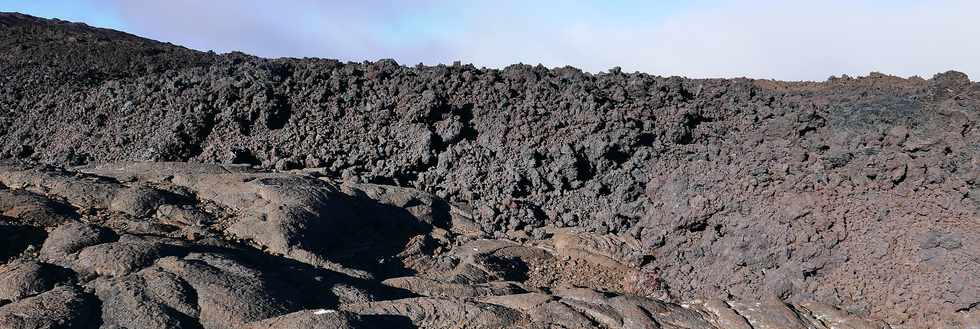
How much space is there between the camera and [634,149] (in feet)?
21.9

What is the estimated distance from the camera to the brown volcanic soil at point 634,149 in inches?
211

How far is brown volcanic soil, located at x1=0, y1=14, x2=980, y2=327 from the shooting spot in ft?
17.6

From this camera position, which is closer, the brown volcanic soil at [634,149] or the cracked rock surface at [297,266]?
the cracked rock surface at [297,266]

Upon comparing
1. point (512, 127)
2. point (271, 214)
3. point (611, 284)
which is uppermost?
point (512, 127)

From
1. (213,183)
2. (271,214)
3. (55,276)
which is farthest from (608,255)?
(55,276)

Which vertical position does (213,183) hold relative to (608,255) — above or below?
above

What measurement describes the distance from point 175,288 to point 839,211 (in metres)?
4.31

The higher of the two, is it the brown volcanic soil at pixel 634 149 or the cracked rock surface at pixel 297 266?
the brown volcanic soil at pixel 634 149

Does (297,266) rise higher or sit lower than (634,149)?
lower

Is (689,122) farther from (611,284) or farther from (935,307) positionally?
(935,307)

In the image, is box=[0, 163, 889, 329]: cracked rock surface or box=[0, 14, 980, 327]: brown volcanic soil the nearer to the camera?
box=[0, 163, 889, 329]: cracked rock surface

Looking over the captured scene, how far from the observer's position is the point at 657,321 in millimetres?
4594

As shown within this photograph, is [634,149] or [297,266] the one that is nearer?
[297,266]

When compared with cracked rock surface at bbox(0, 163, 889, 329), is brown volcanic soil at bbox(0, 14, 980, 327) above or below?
above
